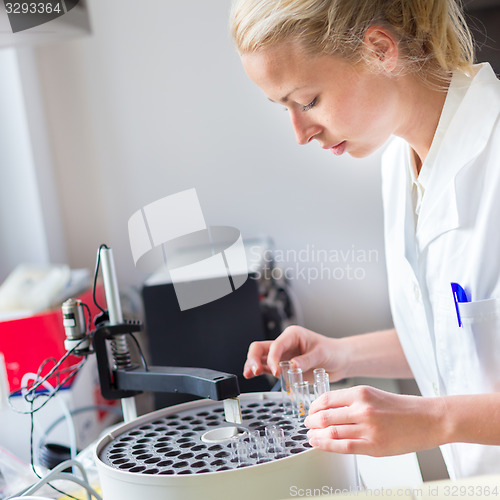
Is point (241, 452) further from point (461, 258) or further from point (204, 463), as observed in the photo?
point (461, 258)

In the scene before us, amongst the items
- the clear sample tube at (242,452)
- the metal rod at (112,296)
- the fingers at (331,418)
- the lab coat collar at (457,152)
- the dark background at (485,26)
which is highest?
the dark background at (485,26)

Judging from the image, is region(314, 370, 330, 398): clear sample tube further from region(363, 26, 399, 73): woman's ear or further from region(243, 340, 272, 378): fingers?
region(363, 26, 399, 73): woman's ear

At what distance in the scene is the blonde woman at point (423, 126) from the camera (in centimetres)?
84

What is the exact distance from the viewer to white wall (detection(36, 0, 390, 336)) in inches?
83.0

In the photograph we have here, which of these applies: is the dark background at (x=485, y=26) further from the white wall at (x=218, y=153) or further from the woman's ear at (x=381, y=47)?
the white wall at (x=218, y=153)

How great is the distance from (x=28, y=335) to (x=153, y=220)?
0.78 meters

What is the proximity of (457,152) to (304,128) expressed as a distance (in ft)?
0.71

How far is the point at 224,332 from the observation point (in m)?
1.63

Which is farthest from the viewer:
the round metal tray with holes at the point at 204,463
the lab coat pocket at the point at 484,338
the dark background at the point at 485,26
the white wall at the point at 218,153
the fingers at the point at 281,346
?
the white wall at the point at 218,153

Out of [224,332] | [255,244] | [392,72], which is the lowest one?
[224,332]

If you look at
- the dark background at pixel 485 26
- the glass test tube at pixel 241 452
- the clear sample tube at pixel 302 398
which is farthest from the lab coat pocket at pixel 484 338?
the dark background at pixel 485 26

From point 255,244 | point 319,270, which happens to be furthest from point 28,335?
point 319,270

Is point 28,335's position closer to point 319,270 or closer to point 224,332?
point 224,332

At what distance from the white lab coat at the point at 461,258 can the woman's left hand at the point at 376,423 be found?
0.63ft
